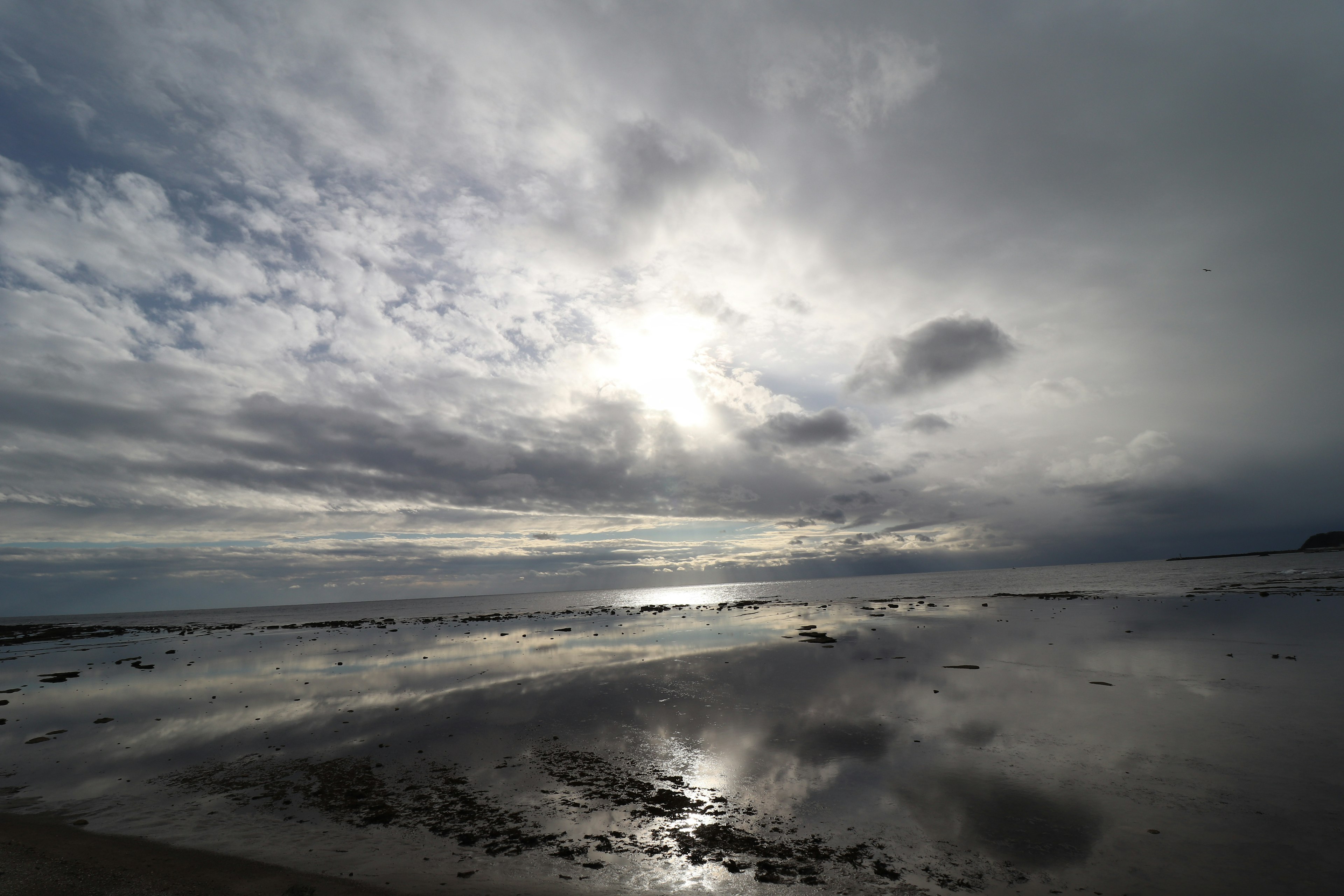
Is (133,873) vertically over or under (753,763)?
over

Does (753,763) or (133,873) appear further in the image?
(753,763)

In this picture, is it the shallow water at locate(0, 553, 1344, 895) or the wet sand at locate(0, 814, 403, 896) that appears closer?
the wet sand at locate(0, 814, 403, 896)

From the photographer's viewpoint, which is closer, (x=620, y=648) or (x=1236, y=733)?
(x=1236, y=733)

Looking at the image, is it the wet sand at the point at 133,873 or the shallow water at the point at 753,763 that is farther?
the shallow water at the point at 753,763

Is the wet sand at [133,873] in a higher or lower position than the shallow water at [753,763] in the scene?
higher

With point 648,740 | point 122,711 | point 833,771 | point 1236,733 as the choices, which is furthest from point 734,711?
point 122,711

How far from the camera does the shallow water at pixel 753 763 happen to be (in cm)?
992

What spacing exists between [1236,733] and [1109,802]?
7.99 meters

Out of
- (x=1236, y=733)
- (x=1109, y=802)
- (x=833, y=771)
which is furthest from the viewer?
(x=1236, y=733)

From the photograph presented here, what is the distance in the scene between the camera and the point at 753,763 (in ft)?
50.1

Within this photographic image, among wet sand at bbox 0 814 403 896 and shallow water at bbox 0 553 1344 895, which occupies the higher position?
wet sand at bbox 0 814 403 896

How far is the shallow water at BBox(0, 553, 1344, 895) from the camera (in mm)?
9922

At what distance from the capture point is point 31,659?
52.5 metres

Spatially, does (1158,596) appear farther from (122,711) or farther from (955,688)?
(122,711)
